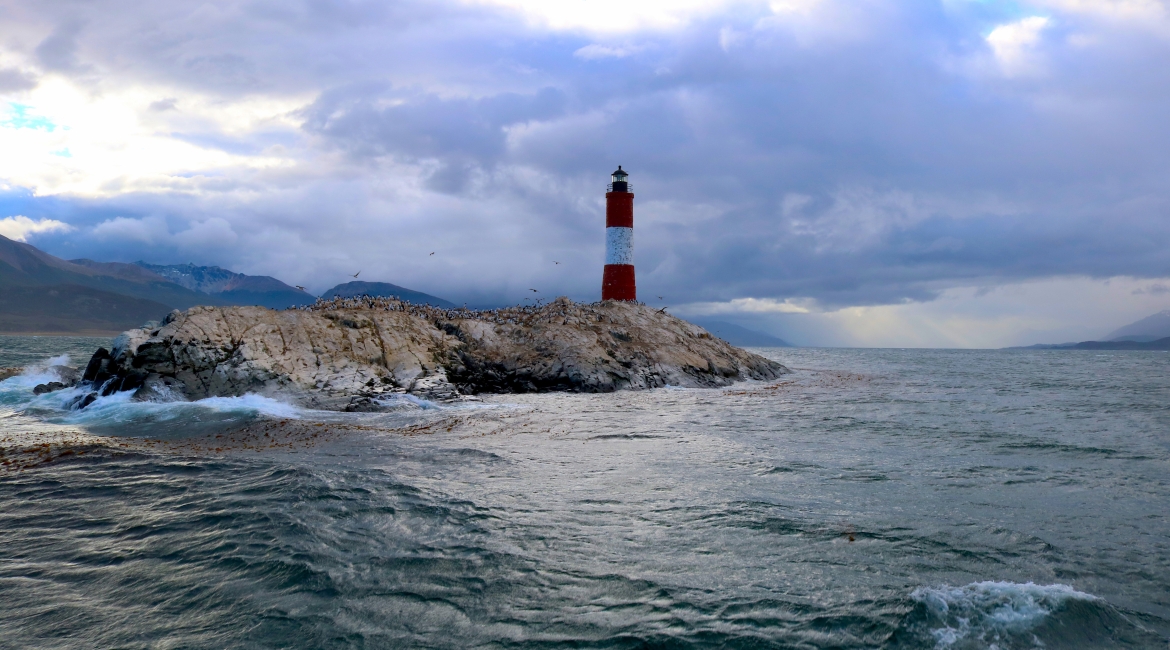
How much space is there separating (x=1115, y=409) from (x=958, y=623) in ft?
94.6

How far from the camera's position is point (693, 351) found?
42.0 metres

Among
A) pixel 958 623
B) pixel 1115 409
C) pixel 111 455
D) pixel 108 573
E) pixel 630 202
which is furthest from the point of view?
pixel 630 202

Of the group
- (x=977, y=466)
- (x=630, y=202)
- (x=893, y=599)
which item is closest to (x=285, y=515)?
(x=893, y=599)

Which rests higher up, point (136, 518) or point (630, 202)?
point (630, 202)

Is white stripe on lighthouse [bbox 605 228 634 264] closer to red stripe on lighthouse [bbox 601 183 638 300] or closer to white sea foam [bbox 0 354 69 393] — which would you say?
red stripe on lighthouse [bbox 601 183 638 300]

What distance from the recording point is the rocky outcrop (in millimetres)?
26078

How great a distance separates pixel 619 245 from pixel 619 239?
0.46 metres

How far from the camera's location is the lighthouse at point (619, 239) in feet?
163

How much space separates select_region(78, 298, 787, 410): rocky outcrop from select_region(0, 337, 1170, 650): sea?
562 cm

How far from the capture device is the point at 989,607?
770 cm

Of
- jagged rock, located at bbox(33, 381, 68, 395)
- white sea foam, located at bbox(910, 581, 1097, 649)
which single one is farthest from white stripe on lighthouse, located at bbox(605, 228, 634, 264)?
white sea foam, located at bbox(910, 581, 1097, 649)

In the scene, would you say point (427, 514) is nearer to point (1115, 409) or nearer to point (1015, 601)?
point (1015, 601)

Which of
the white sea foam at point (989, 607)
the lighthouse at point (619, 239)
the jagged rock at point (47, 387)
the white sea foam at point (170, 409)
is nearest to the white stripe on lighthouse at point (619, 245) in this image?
the lighthouse at point (619, 239)

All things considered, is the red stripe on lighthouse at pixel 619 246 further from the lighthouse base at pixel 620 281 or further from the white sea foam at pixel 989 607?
the white sea foam at pixel 989 607
